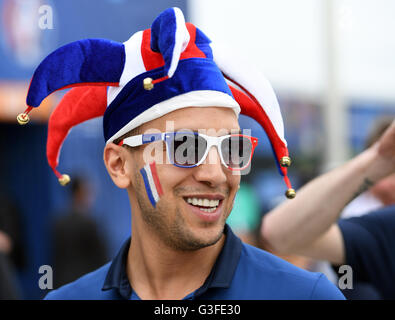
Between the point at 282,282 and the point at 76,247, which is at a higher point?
the point at 282,282

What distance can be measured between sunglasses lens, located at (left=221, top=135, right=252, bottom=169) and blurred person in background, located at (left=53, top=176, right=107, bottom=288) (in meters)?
4.47

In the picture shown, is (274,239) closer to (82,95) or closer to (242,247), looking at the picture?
(242,247)

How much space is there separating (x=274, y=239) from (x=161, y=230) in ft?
3.52

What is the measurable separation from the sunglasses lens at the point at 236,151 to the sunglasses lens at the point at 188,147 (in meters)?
0.08

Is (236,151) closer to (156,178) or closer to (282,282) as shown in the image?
(156,178)

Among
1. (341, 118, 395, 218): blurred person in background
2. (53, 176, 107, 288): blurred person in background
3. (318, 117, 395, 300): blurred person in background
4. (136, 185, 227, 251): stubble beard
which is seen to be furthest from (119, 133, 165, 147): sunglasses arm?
(53, 176, 107, 288): blurred person in background

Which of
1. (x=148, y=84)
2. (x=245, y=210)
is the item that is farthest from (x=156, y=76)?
(x=245, y=210)

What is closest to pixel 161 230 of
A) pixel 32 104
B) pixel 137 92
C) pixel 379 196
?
pixel 137 92

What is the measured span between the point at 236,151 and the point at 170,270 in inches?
20.7

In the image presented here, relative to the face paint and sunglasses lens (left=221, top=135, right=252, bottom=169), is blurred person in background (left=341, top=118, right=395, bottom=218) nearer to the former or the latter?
sunglasses lens (left=221, top=135, right=252, bottom=169)

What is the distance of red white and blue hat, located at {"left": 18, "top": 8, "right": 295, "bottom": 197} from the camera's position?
2.01 m

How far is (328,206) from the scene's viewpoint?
2.79 m

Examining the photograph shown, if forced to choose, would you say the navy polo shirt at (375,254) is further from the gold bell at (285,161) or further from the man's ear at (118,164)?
the man's ear at (118,164)

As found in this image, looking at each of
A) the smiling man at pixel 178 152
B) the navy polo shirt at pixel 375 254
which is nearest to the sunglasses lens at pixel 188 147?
the smiling man at pixel 178 152
